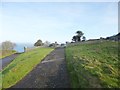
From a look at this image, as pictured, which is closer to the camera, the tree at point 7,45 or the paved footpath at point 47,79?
the paved footpath at point 47,79

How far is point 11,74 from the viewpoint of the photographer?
27844mm

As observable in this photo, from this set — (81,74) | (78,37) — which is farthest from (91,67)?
(78,37)

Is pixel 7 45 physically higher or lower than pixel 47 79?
higher

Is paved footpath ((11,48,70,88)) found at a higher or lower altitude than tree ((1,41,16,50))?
lower

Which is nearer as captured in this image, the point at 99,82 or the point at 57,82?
the point at 99,82

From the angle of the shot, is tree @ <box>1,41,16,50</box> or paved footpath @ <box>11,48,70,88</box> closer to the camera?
paved footpath @ <box>11,48,70,88</box>

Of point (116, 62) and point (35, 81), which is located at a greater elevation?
point (116, 62)

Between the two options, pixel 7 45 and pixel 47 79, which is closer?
pixel 47 79

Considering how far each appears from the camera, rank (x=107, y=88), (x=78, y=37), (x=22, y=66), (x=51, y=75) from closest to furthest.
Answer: (x=107, y=88) < (x=51, y=75) < (x=22, y=66) < (x=78, y=37)

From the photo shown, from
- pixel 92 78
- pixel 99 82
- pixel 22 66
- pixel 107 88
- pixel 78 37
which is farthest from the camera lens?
pixel 78 37

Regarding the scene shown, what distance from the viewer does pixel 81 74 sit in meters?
21.3

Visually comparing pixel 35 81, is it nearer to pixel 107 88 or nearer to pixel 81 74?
pixel 81 74

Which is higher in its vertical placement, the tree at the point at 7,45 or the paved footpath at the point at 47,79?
the tree at the point at 7,45

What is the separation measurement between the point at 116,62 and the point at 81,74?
19.6 feet
